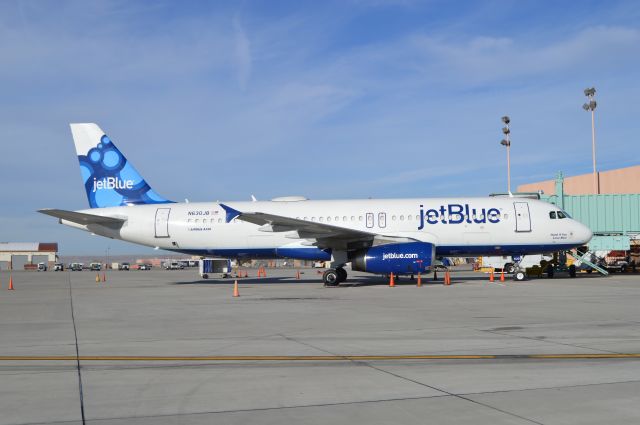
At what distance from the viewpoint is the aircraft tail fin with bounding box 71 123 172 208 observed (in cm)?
3238

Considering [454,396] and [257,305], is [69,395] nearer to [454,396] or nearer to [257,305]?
[454,396]

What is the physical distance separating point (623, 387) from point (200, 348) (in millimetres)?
6363

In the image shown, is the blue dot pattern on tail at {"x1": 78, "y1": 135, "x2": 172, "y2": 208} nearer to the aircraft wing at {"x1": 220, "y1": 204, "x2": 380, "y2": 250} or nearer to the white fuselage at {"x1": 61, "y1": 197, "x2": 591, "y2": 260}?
the white fuselage at {"x1": 61, "y1": 197, "x2": 591, "y2": 260}

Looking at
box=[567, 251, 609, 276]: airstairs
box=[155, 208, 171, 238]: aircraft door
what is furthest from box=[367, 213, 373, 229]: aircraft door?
box=[567, 251, 609, 276]: airstairs

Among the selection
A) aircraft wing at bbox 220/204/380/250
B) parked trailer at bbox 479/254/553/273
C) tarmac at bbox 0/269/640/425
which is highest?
aircraft wing at bbox 220/204/380/250

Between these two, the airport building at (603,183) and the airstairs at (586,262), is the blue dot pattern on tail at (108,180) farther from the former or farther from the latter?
the airport building at (603,183)

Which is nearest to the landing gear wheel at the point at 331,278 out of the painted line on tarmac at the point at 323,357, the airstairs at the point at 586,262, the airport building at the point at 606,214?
the airstairs at the point at 586,262

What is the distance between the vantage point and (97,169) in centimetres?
3241

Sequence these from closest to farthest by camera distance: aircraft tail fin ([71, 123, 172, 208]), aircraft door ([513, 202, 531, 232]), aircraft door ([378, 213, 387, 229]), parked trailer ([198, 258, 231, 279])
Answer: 1. aircraft door ([513, 202, 531, 232])
2. aircraft door ([378, 213, 387, 229])
3. aircraft tail fin ([71, 123, 172, 208])
4. parked trailer ([198, 258, 231, 279])

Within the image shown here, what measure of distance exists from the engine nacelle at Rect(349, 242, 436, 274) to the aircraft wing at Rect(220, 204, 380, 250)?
0.97 m

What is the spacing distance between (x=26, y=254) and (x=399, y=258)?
114 m

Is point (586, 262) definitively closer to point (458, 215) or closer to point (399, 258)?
point (458, 215)

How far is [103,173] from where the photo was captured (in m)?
32.4

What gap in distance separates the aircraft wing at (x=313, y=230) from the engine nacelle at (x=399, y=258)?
0.97 m
